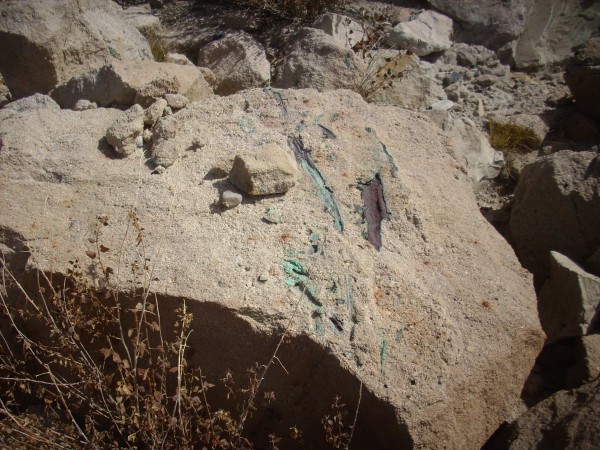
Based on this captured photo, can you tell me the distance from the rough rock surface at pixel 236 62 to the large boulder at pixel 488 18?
1741 millimetres

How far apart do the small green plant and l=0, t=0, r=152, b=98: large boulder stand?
94.9 inches

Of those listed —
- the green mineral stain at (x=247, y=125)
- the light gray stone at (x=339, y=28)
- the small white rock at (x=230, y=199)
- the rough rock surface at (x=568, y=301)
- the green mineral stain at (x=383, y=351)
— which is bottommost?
the rough rock surface at (x=568, y=301)

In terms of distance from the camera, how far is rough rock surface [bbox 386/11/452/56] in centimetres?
420

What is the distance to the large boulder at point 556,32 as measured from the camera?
437cm

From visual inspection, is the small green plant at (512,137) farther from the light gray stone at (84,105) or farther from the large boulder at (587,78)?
the light gray stone at (84,105)

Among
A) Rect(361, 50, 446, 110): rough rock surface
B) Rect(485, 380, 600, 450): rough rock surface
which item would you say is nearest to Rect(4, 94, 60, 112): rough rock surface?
Rect(361, 50, 446, 110): rough rock surface

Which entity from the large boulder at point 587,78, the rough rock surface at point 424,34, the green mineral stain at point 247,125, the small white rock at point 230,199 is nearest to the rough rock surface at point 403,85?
the rough rock surface at point 424,34

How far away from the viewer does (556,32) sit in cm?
443

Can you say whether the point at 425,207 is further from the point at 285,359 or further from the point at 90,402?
the point at 90,402

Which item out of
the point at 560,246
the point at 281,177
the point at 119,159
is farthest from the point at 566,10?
the point at 119,159

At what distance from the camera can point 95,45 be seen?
3.32 meters

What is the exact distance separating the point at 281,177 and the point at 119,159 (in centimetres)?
75

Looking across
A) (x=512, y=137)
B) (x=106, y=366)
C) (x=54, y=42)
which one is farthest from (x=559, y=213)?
(x=54, y=42)

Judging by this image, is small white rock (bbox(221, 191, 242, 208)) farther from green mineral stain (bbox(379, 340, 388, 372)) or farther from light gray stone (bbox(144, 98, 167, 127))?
green mineral stain (bbox(379, 340, 388, 372))
